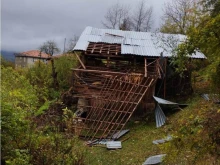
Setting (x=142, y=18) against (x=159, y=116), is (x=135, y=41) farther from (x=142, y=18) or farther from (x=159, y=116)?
(x=142, y=18)

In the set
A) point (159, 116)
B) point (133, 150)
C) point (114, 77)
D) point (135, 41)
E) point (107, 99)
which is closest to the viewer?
point (133, 150)

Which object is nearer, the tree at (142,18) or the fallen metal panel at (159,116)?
the fallen metal panel at (159,116)

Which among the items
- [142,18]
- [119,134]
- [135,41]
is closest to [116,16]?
[142,18]

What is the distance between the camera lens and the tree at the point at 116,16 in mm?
33219

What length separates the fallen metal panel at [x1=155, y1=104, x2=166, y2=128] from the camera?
36.6 ft

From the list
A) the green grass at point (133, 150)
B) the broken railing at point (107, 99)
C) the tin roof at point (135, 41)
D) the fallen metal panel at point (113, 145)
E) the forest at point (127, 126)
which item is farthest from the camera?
the tin roof at point (135, 41)

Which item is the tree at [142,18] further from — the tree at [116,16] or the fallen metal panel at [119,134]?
the fallen metal panel at [119,134]

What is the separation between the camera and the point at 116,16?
33.8 m

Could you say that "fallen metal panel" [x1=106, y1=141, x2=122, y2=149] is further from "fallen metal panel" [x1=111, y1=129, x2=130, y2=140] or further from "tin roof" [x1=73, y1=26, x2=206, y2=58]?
"tin roof" [x1=73, y1=26, x2=206, y2=58]

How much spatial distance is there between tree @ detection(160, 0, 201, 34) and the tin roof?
34.7 feet

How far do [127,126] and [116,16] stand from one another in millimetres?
24208

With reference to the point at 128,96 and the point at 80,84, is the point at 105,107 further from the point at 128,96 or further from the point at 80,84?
the point at 80,84

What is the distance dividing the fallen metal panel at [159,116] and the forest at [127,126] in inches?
11.4

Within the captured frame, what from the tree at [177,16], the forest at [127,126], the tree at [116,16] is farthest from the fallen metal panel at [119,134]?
the tree at [116,16]
